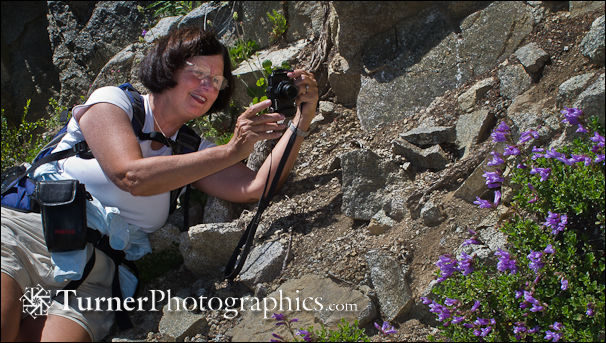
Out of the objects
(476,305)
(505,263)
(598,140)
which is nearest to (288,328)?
(476,305)

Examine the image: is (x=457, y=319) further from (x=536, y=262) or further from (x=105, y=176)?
(x=105, y=176)

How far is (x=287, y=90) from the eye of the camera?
162 inches

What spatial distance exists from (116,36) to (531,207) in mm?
5242

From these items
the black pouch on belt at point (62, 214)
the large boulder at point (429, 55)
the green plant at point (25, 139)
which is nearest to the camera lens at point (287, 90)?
the large boulder at point (429, 55)

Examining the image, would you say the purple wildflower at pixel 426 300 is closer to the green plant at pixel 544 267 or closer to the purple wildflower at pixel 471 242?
the green plant at pixel 544 267

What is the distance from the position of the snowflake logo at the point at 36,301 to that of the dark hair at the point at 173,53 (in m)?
1.42

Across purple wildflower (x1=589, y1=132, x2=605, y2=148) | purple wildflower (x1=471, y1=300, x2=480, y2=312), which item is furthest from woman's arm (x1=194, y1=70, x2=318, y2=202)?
purple wildflower (x1=589, y1=132, x2=605, y2=148)

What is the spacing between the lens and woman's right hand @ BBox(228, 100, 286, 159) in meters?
3.72

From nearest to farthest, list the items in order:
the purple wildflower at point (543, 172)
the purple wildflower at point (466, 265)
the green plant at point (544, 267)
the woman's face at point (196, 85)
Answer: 1. the green plant at point (544, 267)
2. the purple wildflower at point (543, 172)
3. the purple wildflower at point (466, 265)
4. the woman's face at point (196, 85)

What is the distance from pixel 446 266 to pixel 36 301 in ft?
7.40

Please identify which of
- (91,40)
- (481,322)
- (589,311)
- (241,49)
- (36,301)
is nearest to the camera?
(589,311)

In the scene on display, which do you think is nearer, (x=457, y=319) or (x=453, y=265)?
(x=457, y=319)

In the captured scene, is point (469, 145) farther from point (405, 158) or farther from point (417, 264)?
point (417, 264)

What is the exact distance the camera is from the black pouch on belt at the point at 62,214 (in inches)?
141
